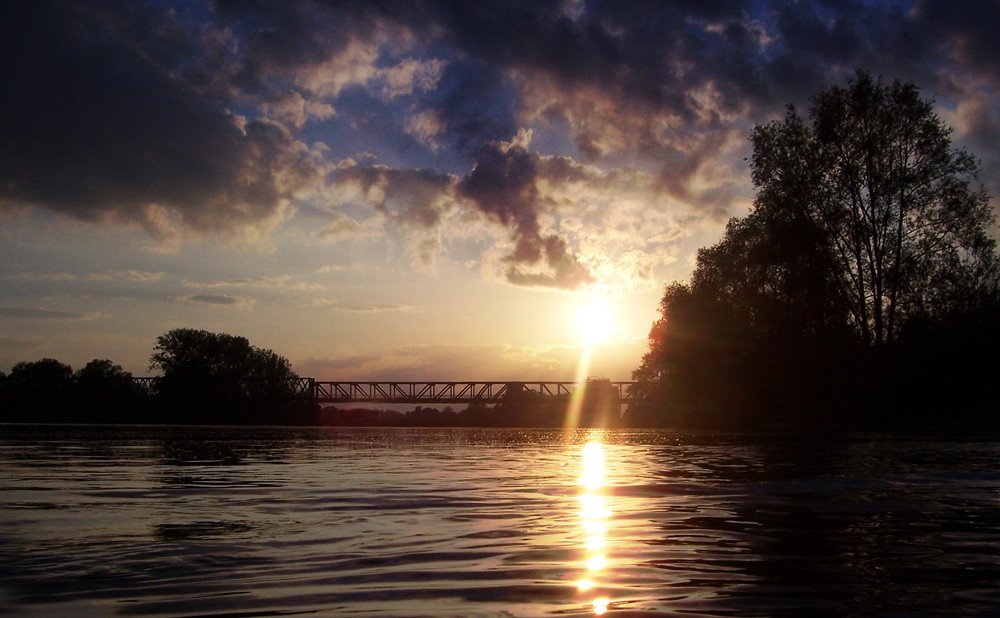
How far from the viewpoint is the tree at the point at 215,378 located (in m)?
110

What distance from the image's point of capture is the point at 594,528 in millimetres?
6133

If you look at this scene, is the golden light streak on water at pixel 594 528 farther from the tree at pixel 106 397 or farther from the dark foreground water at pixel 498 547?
the tree at pixel 106 397

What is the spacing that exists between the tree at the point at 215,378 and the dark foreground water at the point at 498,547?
10577cm

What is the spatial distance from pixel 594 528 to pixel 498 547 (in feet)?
3.72

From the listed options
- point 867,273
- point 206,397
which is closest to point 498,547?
point 867,273

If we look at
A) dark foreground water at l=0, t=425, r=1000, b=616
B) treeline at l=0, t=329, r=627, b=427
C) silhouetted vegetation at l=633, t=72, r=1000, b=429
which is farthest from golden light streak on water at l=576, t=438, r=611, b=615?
treeline at l=0, t=329, r=627, b=427

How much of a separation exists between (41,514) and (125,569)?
2.94 m

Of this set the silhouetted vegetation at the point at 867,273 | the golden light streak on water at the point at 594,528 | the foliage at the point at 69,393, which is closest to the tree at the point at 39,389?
the foliage at the point at 69,393

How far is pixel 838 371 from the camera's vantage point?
38.9 m

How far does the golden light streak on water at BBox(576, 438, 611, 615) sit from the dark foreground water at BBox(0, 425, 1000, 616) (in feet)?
0.08

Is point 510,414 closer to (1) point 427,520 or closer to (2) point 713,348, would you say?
(2) point 713,348

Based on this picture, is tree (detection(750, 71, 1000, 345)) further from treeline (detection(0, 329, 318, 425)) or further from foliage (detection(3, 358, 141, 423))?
foliage (detection(3, 358, 141, 423))

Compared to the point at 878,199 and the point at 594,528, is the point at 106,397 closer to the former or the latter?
the point at 878,199

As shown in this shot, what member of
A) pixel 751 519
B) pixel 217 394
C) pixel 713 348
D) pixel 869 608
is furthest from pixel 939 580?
pixel 217 394
